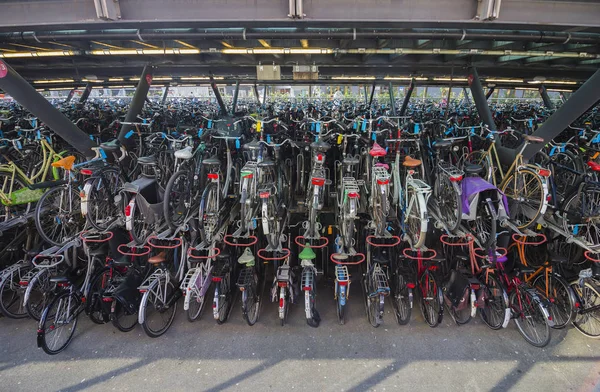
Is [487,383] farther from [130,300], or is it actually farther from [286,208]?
[130,300]

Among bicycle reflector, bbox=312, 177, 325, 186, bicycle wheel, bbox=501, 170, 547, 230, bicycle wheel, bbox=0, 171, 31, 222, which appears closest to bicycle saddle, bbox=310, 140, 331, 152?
bicycle reflector, bbox=312, 177, 325, 186

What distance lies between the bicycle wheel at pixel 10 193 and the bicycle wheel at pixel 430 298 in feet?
18.1

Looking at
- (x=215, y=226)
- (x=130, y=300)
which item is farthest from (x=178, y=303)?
(x=215, y=226)

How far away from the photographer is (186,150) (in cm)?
405

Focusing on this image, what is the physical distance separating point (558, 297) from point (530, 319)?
0.46 m

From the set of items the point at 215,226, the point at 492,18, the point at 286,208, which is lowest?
the point at 215,226

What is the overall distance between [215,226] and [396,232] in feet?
8.15

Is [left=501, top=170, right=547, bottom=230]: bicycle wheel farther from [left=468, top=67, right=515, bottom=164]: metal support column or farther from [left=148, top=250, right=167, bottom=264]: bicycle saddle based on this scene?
[left=148, top=250, right=167, bottom=264]: bicycle saddle

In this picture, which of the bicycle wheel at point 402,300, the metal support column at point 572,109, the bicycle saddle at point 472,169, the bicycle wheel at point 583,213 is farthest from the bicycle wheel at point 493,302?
the metal support column at point 572,109

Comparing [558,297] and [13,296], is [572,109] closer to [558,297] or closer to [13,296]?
[558,297]

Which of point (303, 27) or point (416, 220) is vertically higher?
point (303, 27)

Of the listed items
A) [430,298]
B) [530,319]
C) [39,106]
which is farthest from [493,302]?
[39,106]

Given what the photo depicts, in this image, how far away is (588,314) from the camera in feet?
12.2

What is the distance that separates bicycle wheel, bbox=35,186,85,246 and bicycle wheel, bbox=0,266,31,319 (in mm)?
570
